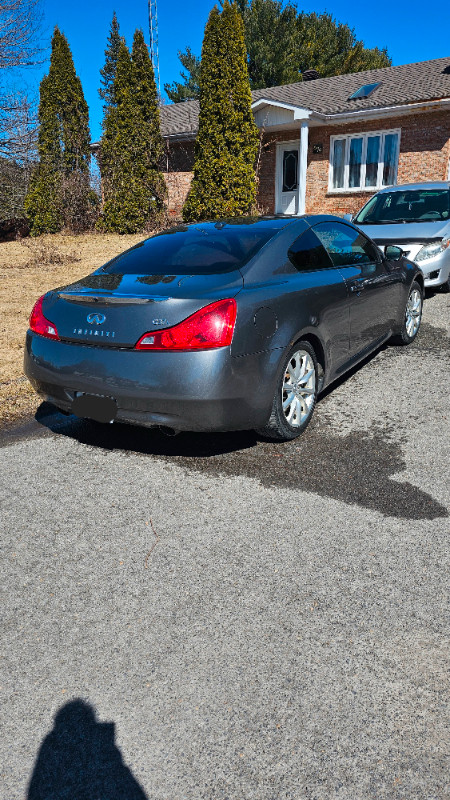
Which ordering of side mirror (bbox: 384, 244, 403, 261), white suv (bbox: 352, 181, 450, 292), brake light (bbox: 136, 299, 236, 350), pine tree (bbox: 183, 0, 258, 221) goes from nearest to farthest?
brake light (bbox: 136, 299, 236, 350), side mirror (bbox: 384, 244, 403, 261), white suv (bbox: 352, 181, 450, 292), pine tree (bbox: 183, 0, 258, 221)

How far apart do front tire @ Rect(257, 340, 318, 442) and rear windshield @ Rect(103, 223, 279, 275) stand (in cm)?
74

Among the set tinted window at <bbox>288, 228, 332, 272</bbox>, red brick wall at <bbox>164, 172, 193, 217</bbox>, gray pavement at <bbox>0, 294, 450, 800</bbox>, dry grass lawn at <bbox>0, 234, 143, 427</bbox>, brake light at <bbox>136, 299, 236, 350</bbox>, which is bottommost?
gray pavement at <bbox>0, 294, 450, 800</bbox>

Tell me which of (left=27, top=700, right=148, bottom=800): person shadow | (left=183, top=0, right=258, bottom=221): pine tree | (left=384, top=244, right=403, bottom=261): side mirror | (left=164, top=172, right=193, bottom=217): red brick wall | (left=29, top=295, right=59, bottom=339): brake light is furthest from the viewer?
(left=164, top=172, right=193, bottom=217): red brick wall

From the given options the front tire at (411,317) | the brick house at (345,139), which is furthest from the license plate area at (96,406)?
the brick house at (345,139)

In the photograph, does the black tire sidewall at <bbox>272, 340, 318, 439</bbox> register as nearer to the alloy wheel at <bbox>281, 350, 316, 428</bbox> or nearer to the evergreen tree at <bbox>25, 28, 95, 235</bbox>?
the alloy wheel at <bbox>281, 350, 316, 428</bbox>

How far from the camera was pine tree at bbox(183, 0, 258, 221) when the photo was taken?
53.3ft

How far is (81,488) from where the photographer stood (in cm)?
364

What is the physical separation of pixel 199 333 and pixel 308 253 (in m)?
1.48

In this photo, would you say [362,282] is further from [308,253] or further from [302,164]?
[302,164]

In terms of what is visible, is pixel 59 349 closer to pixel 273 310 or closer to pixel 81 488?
pixel 81 488

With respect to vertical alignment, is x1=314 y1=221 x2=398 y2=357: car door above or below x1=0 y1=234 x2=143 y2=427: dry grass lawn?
above

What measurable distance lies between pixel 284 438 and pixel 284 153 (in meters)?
19.4

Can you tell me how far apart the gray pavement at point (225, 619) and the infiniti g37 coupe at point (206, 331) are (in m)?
0.48

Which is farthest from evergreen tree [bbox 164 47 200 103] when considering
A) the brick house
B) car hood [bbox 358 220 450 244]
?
car hood [bbox 358 220 450 244]
